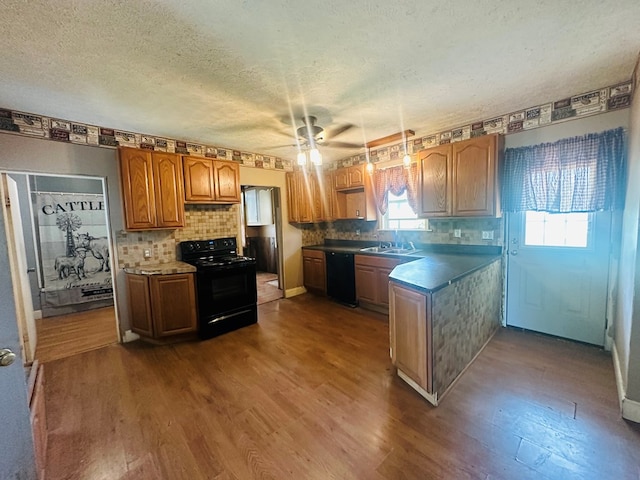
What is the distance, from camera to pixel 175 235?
3.54 metres

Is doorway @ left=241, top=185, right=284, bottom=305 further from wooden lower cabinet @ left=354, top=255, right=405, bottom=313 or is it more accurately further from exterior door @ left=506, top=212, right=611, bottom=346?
exterior door @ left=506, top=212, right=611, bottom=346

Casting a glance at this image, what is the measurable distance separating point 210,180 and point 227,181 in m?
0.23

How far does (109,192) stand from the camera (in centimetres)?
305

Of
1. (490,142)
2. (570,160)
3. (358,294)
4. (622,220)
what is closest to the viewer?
(622,220)

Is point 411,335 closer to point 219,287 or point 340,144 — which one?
point 219,287

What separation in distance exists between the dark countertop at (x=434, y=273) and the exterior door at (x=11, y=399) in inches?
80.3

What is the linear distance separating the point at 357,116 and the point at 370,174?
140cm

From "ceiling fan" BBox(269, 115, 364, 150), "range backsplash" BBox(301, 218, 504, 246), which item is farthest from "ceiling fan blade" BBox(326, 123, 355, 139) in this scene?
"range backsplash" BBox(301, 218, 504, 246)

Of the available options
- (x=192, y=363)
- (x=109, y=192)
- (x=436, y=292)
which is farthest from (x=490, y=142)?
(x=109, y=192)

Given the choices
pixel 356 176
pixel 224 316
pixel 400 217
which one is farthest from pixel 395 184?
pixel 224 316

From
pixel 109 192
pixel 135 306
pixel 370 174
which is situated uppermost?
pixel 370 174

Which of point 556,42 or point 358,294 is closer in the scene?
point 556,42

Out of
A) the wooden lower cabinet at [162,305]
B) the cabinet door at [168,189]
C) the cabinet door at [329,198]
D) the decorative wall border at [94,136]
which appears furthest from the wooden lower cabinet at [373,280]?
the cabinet door at [168,189]

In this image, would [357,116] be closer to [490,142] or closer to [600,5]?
[490,142]
